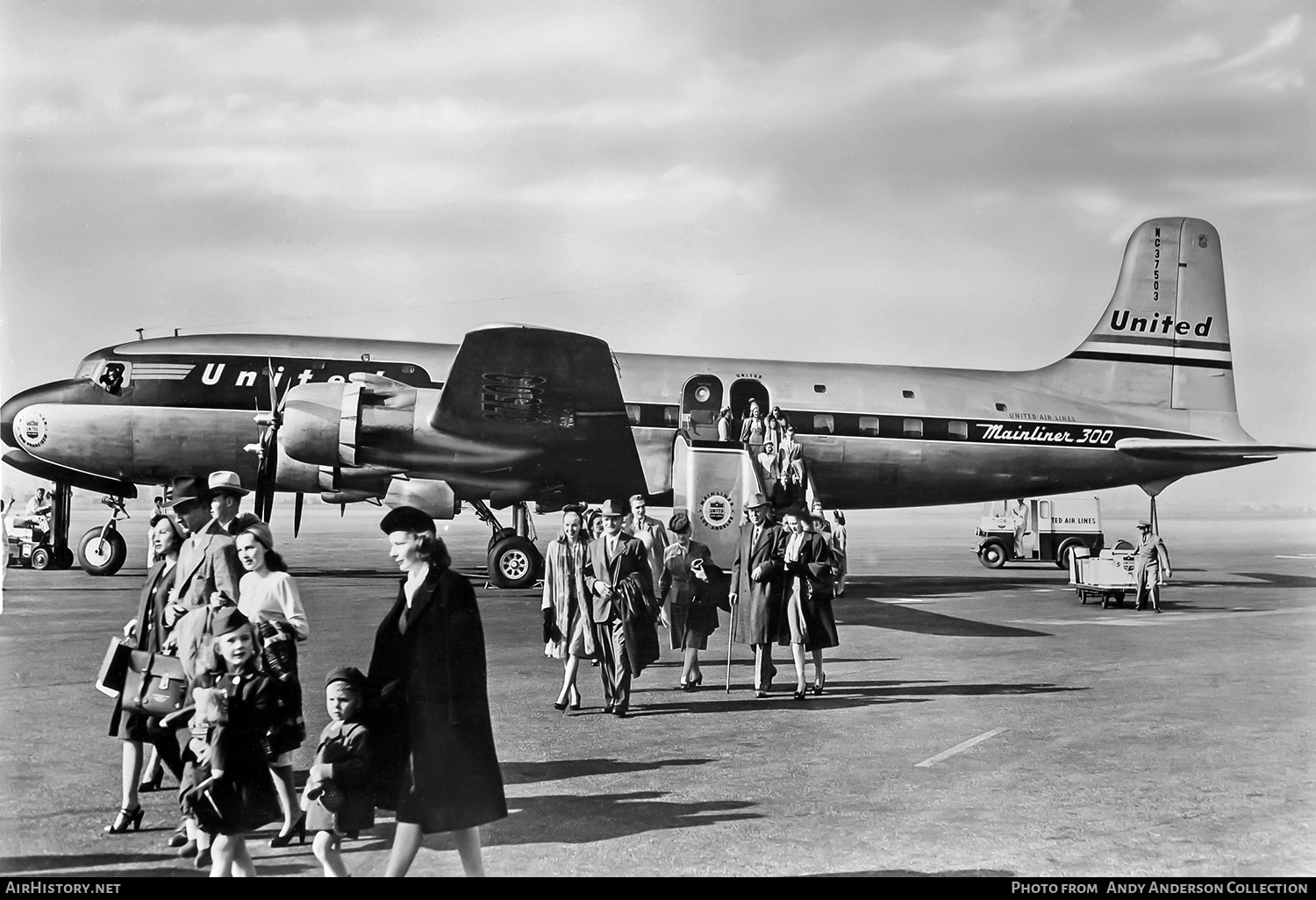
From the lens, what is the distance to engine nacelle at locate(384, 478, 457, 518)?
16.6m

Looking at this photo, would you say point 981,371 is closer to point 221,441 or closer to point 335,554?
point 221,441

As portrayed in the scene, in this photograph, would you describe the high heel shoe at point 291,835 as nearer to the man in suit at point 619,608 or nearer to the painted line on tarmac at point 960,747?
the man in suit at point 619,608

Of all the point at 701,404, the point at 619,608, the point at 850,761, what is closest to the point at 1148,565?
the point at 701,404

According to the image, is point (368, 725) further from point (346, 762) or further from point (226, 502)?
point (226, 502)

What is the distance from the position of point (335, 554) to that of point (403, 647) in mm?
25748

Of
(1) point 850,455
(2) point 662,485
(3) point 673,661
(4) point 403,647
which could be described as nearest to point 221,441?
(2) point 662,485

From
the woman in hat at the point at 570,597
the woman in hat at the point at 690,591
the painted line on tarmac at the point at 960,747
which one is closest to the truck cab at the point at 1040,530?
the woman in hat at the point at 690,591

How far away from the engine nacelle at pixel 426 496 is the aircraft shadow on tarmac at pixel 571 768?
1004 centimetres

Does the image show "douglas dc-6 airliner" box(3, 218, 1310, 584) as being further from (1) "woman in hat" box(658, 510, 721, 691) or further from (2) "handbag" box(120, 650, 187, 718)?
(2) "handbag" box(120, 650, 187, 718)

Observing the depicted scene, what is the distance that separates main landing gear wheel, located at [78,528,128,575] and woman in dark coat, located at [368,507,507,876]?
47.3ft

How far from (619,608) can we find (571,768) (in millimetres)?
1774

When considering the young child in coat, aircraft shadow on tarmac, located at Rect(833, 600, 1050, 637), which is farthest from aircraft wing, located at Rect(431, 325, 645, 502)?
the young child in coat

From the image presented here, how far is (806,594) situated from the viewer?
29.5 feet

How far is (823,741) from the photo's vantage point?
7.53 m
